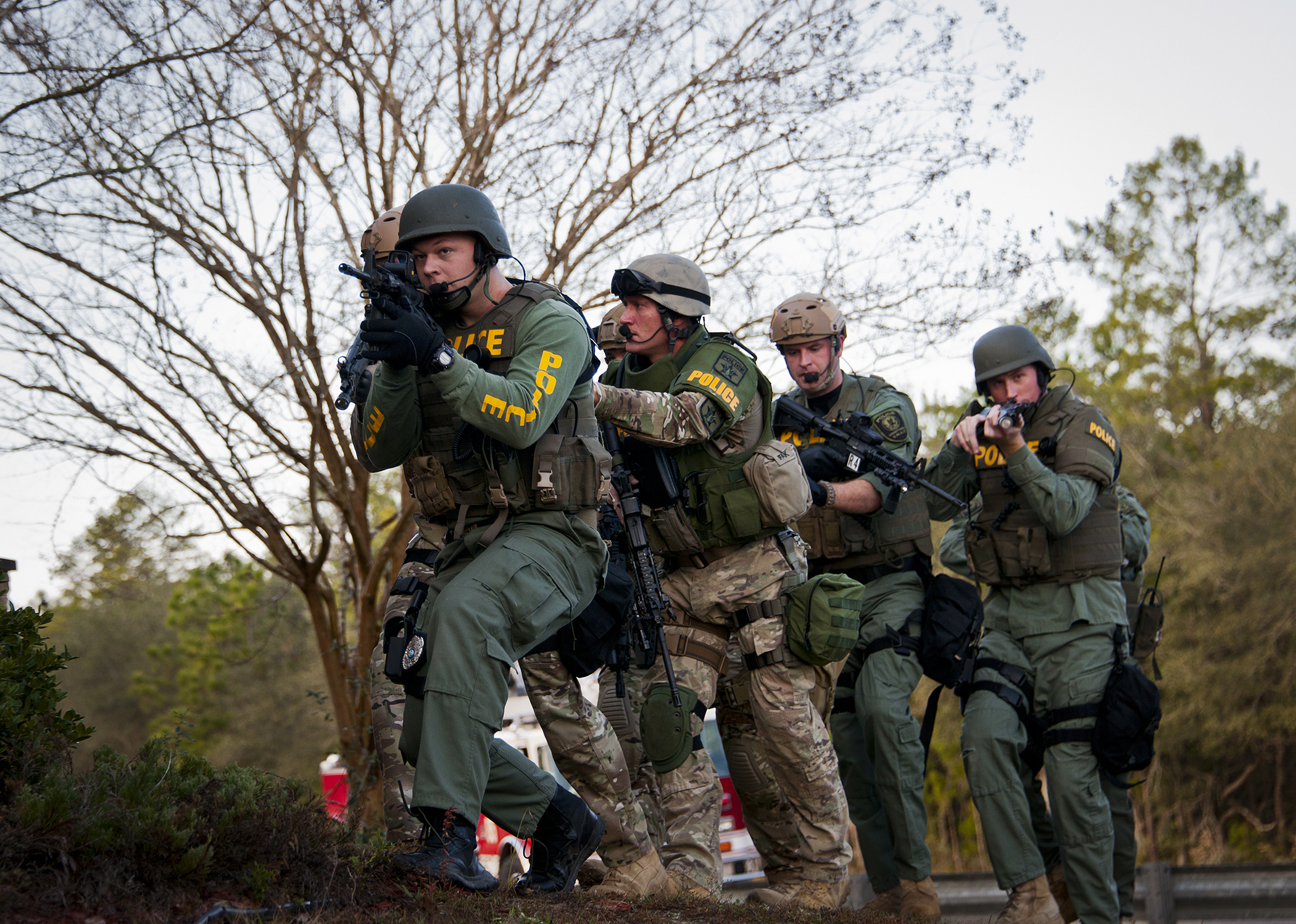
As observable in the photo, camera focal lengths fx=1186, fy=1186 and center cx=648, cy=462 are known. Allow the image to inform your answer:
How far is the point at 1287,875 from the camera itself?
6.79 metres

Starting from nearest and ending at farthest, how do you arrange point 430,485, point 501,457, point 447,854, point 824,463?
point 447,854 → point 501,457 → point 430,485 → point 824,463

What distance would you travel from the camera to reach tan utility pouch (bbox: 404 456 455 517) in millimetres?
4055

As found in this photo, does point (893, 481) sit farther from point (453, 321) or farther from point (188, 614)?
point (188, 614)

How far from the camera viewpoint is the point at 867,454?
5.91 metres

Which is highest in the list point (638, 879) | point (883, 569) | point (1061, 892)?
point (883, 569)

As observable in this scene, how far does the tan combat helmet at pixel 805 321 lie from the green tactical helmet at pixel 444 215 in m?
2.29

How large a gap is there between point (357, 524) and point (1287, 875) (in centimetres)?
592

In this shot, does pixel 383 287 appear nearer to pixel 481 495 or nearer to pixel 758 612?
pixel 481 495

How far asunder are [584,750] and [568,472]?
114 centimetres

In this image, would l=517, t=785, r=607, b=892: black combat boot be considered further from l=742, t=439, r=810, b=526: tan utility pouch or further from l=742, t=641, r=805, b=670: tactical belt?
l=742, t=439, r=810, b=526: tan utility pouch

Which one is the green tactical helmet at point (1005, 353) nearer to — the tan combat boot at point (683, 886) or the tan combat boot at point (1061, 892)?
the tan combat boot at point (1061, 892)

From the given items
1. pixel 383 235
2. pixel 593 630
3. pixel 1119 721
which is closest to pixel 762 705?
pixel 593 630

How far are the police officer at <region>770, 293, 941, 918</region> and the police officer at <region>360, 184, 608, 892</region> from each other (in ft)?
6.54

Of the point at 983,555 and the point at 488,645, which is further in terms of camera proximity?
the point at 983,555
